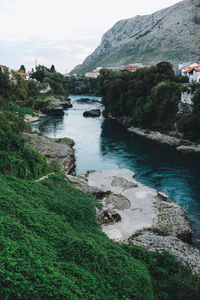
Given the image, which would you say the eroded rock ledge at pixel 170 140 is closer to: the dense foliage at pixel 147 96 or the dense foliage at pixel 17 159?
the dense foliage at pixel 147 96

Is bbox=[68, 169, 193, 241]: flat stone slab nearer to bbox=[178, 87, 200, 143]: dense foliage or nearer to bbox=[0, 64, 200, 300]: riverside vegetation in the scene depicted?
bbox=[0, 64, 200, 300]: riverside vegetation

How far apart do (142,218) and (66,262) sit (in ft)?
37.0

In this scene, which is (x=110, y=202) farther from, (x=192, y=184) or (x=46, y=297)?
(x=46, y=297)

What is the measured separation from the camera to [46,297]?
7957 mm

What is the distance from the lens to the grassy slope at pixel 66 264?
8.19 meters

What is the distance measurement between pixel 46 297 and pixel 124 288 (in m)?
3.62

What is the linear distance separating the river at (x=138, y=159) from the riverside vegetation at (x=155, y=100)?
5384mm

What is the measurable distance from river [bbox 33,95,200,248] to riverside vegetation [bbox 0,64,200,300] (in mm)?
7679

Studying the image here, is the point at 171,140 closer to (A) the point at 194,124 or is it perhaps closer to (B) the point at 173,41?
(A) the point at 194,124

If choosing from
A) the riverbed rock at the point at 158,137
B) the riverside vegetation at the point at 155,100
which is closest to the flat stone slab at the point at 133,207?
the riverbed rock at the point at 158,137

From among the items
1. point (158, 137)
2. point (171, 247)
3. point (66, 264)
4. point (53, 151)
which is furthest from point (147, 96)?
point (66, 264)

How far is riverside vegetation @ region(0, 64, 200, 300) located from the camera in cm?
823

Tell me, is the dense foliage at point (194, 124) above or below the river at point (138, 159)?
above

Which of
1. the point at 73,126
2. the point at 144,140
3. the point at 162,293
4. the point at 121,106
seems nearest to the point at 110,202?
the point at 162,293
